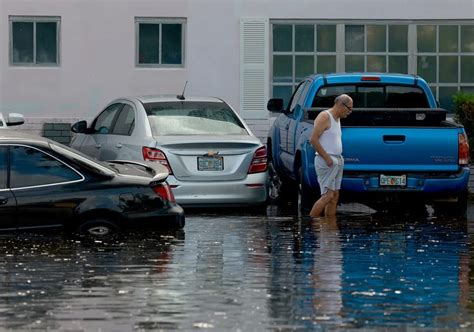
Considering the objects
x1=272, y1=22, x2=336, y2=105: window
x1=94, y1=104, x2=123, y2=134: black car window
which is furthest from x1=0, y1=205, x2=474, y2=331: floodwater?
x1=272, y1=22, x2=336, y2=105: window

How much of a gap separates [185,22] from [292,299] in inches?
685

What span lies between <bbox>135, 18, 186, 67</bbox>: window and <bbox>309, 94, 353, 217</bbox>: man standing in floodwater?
1068 centimetres

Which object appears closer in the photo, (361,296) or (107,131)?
(361,296)

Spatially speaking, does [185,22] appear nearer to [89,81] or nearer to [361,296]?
[89,81]


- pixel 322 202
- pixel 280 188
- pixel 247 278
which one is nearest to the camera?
pixel 247 278

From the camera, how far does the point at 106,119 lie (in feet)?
69.9

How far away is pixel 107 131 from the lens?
66.8 ft

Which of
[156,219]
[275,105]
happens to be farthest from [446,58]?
[156,219]

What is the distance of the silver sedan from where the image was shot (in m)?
18.5

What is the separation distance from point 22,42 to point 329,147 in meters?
11.7

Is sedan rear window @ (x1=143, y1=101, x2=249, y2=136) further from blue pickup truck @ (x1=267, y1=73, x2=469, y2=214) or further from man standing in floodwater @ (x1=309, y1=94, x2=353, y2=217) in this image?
man standing in floodwater @ (x1=309, y1=94, x2=353, y2=217)

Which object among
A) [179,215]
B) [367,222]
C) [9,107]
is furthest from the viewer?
[9,107]

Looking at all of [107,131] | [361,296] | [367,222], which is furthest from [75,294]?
[107,131]

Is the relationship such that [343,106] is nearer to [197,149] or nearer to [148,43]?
[197,149]
